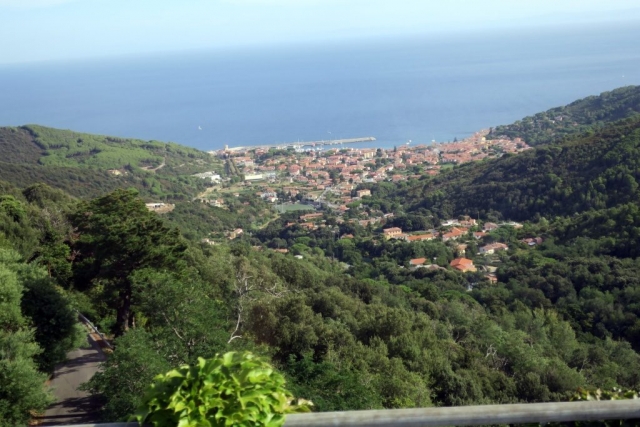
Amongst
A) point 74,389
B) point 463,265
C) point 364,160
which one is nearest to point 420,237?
point 463,265

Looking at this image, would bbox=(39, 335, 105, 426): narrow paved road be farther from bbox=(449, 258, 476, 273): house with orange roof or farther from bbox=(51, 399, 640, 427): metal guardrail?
bbox=(449, 258, 476, 273): house with orange roof

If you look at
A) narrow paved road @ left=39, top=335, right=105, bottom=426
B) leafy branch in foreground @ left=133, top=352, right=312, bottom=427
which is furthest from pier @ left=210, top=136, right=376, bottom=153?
leafy branch in foreground @ left=133, top=352, right=312, bottom=427

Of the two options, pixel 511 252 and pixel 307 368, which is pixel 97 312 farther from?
pixel 511 252

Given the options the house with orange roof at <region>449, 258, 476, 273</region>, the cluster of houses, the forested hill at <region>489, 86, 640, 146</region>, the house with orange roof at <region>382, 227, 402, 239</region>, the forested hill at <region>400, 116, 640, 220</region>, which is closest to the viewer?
the house with orange roof at <region>449, 258, 476, 273</region>

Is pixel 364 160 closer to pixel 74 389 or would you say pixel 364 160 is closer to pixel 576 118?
pixel 576 118

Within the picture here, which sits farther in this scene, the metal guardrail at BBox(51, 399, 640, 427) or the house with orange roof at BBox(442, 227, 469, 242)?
the house with orange roof at BBox(442, 227, 469, 242)

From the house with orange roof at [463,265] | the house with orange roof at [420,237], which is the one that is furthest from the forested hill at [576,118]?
the house with orange roof at [463,265]

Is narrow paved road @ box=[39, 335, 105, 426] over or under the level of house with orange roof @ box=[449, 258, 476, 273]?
over
